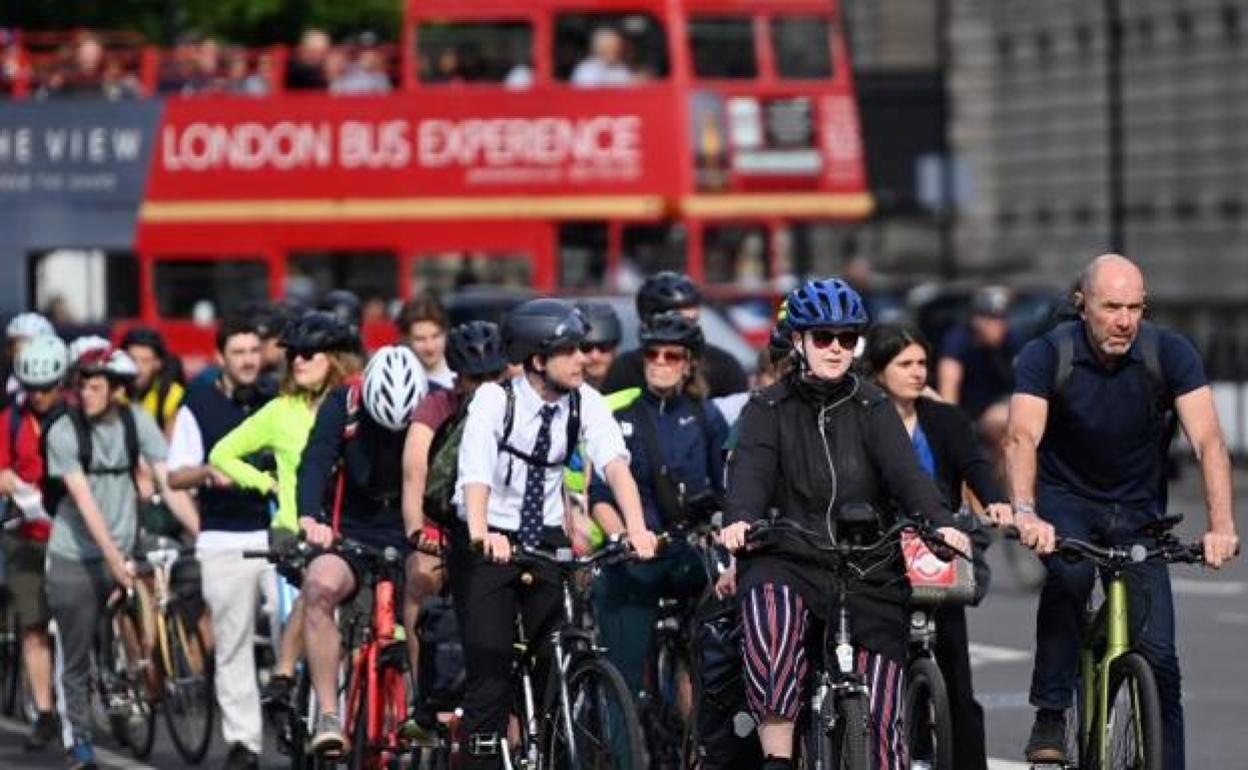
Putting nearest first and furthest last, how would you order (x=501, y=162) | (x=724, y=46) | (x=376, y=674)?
(x=376, y=674)
(x=501, y=162)
(x=724, y=46)

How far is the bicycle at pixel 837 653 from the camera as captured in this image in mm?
9656

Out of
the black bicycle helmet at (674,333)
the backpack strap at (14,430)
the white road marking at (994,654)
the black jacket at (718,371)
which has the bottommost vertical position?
the white road marking at (994,654)

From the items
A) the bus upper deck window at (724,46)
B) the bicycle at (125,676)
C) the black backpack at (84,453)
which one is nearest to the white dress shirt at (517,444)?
the black backpack at (84,453)

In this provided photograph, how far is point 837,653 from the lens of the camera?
9.79 meters

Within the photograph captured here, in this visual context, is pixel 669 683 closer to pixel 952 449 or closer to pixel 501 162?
pixel 952 449

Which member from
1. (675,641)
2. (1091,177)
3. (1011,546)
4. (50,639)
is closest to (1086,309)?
(675,641)

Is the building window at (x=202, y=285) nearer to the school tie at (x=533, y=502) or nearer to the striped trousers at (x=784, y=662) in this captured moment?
the school tie at (x=533, y=502)

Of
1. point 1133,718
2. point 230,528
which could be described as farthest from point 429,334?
point 1133,718

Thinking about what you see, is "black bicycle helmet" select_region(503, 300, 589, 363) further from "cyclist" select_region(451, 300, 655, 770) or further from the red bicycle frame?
the red bicycle frame

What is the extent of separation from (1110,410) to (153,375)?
750 cm

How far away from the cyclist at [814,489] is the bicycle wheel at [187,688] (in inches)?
180

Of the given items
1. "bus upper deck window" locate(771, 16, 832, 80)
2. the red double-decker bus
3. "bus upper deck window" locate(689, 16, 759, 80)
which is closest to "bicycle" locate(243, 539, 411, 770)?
the red double-decker bus

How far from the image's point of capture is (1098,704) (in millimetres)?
10195

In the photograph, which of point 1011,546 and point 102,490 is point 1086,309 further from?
point 1011,546
